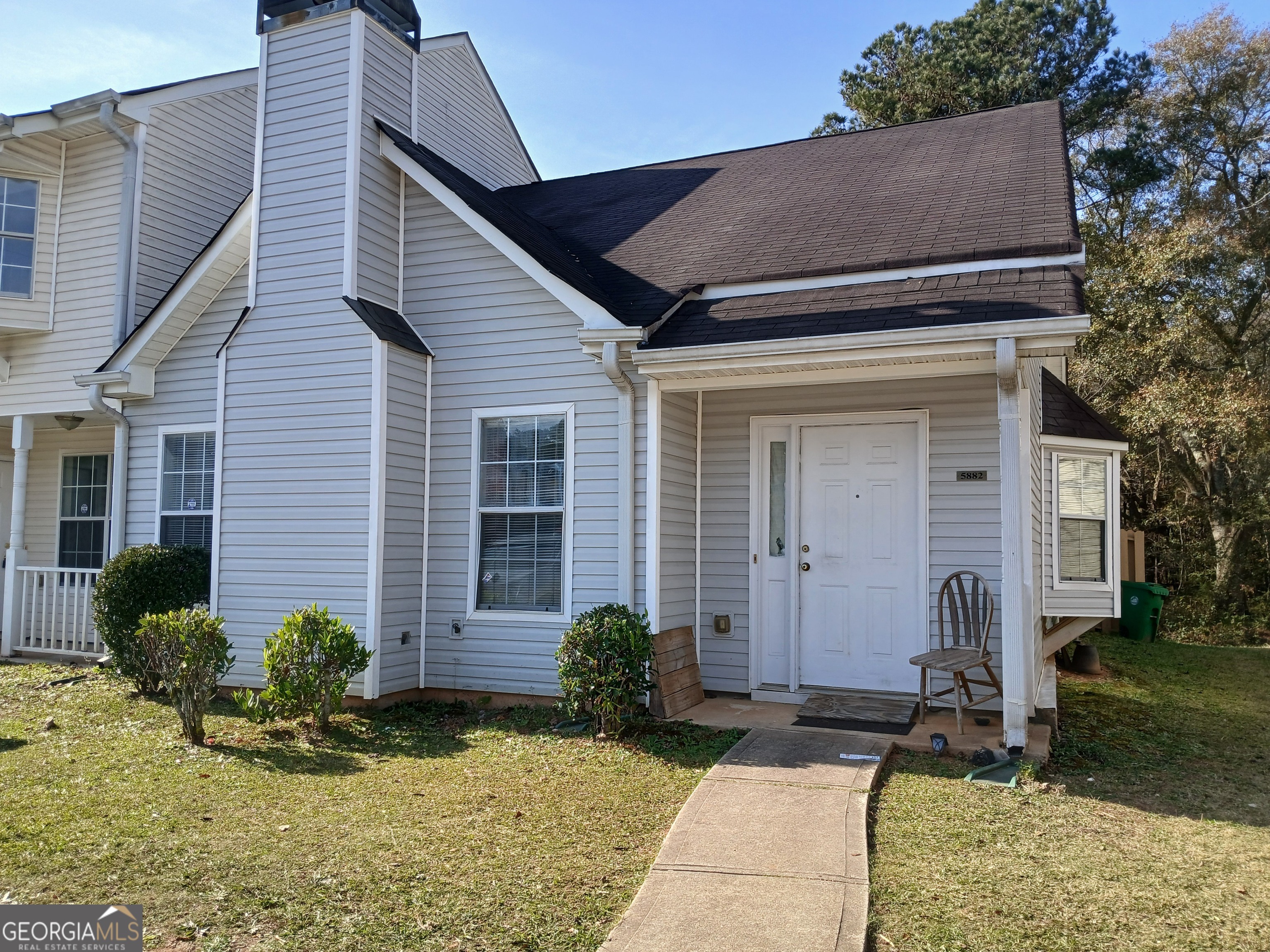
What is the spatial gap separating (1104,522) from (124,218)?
1085 cm

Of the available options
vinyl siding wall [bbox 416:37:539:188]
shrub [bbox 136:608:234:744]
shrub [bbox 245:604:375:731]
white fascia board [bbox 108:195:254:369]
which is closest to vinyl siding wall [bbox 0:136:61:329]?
white fascia board [bbox 108:195:254:369]

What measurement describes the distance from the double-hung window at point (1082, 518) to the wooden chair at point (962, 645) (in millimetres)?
1267

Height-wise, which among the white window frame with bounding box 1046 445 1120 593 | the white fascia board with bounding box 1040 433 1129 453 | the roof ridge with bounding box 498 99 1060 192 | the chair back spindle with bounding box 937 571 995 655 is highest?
the roof ridge with bounding box 498 99 1060 192

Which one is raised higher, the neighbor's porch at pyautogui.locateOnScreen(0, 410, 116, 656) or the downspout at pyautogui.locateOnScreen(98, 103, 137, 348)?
the downspout at pyautogui.locateOnScreen(98, 103, 137, 348)

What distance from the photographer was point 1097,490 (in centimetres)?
829

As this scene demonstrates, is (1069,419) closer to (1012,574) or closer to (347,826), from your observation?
(1012,574)

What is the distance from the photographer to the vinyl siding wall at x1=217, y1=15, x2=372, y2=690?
25.9 feet

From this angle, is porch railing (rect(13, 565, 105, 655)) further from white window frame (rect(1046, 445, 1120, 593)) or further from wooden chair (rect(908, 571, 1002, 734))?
white window frame (rect(1046, 445, 1120, 593))

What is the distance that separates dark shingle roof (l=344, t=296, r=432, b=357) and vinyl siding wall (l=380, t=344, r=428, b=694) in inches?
2.7

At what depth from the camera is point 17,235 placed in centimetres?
1093

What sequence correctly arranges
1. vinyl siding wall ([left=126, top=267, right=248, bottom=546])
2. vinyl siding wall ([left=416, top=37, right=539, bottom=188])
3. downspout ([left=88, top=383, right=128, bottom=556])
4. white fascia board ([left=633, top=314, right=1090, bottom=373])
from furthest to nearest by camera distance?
vinyl siding wall ([left=416, top=37, right=539, bottom=188]) → downspout ([left=88, top=383, right=128, bottom=556]) → vinyl siding wall ([left=126, top=267, right=248, bottom=546]) → white fascia board ([left=633, top=314, right=1090, bottom=373])

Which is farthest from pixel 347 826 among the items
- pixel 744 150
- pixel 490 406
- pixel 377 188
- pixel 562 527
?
pixel 744 150

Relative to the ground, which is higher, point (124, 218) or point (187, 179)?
point (187, 179)

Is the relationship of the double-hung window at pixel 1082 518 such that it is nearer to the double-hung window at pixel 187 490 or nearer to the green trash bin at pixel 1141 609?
the green trash bin at pixel 1141 609
